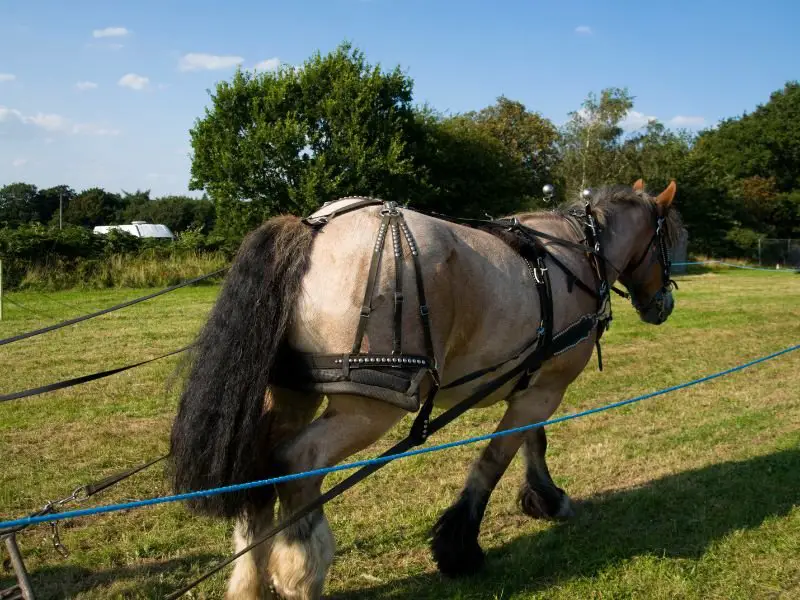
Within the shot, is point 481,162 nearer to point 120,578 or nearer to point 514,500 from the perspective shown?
point 514,500

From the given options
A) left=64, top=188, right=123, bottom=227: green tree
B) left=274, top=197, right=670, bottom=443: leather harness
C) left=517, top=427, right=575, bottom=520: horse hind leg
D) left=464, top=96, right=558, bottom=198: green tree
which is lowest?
left=517, top=427, right=575, bottom=520: horse hind leg

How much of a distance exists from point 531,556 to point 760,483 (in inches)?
87.5

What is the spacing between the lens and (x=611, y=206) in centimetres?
457

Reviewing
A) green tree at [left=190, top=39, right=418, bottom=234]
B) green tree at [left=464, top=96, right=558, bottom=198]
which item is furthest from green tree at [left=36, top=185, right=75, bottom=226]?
green tree at [left=464, top=96, right=558, bottom=198]

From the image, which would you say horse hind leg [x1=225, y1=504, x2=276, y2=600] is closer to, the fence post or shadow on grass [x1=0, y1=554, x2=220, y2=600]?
shadow on grass [x1=0, y1=554, x2=220, y2=600]

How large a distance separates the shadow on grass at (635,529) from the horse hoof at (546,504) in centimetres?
8

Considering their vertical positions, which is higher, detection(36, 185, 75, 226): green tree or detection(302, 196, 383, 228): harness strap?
detection(36, 185, 75, 226): green tree

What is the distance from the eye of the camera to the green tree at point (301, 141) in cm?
2692

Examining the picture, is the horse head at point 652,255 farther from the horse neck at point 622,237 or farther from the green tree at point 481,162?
the green tree at point 481,162

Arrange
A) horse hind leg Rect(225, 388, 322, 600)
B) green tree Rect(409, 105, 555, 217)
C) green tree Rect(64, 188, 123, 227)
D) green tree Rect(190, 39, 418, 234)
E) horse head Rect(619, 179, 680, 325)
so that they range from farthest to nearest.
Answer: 1. green tree Rect(64, 188, 123, 227)
2. green tree Rect(409, 105, 555, 217)
3. green tree Rect(190, 39, 418, 234)
4. horse head Rect(619, 179, 680, 325)
5. horse hind leg Rect(225, 388, 322, 600)

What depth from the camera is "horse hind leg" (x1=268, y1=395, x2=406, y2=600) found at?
2.78m

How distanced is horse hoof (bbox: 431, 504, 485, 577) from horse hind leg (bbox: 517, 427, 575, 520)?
0.77 meters

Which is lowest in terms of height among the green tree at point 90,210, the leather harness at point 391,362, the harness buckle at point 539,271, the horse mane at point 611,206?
the leather harness at point 391,362

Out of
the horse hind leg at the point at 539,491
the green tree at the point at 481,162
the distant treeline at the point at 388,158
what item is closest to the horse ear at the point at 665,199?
the horse hind leg at the point at 539,491
